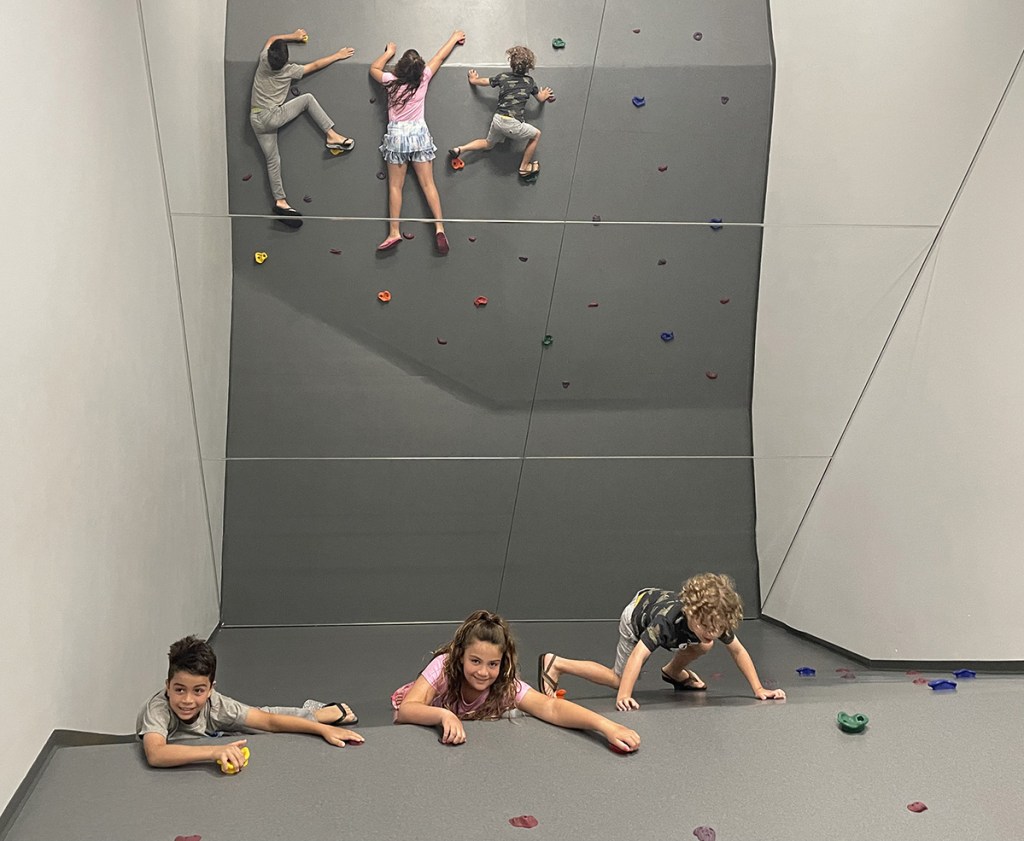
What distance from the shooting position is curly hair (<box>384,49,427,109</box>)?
3.98m

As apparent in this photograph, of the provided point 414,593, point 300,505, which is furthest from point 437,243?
point 414,593

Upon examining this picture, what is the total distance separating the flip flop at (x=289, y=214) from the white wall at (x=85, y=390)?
1.37 feet

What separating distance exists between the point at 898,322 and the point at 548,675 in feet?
7.00

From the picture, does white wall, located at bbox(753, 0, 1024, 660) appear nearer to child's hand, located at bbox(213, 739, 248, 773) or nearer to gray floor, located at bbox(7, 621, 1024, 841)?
gray floor, located at bbox(7, 621, 1024, 841)

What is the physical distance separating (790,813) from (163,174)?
310cm

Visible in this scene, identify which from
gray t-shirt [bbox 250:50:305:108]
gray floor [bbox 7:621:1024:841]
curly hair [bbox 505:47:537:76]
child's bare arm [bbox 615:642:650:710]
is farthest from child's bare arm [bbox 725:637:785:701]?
gray t-shirt [bbox 250:50:305:108]

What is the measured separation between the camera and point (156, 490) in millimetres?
3867

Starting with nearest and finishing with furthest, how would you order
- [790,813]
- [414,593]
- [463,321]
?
1. [790,813]
2. [463,321]
3. [414,593]

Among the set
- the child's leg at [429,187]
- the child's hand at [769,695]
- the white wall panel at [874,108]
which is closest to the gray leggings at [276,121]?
the child's leg at [429,187]

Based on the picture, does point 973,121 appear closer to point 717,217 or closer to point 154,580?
point 717,217

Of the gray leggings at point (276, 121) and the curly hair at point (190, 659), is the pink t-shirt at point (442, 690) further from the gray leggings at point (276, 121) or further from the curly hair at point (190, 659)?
the gray leggings at point (276, 121)

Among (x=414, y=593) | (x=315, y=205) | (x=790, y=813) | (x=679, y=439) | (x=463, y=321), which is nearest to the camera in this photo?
(x=790, y=813)

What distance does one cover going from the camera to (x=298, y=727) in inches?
112

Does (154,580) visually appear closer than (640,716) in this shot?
No
